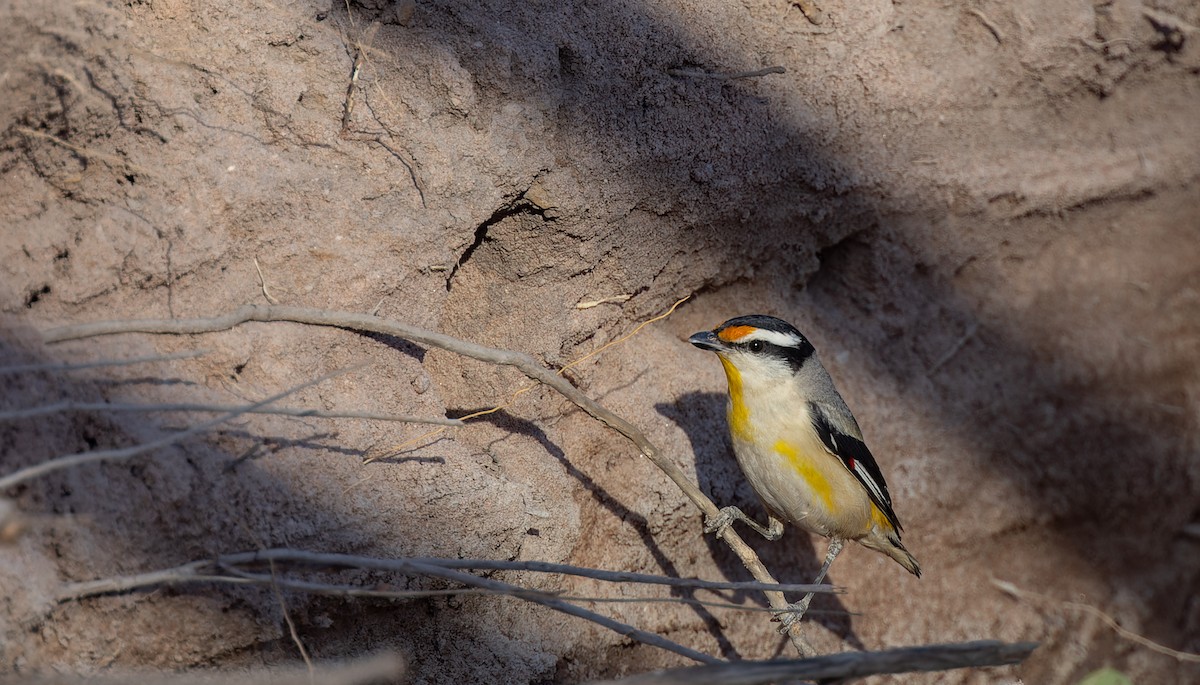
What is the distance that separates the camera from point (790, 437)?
16.6ft

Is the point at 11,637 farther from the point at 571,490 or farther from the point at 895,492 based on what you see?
the point at 895,492

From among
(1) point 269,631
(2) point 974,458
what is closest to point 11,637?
(1) point 269,631

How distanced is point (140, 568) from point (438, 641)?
4.11 feet

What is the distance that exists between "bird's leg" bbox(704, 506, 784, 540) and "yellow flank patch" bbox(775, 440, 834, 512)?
0.39m

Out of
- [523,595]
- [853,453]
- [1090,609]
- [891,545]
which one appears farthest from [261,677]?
[1090,609]

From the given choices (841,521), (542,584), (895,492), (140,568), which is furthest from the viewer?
(895,492)

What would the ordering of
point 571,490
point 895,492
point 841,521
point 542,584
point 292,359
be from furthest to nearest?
point 895,492 < point 841,521 < point 571,490 < point 542,584 < point 292,359

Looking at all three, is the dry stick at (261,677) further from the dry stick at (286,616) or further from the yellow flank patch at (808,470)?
the yellow flank patch at (808,470)

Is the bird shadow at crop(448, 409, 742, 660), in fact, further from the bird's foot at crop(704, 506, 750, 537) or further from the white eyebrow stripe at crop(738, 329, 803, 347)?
the white eyebrow stripe at crop(738, 329, 803, 347)

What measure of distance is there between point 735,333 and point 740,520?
1119mm

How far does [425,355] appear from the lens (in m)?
4.58

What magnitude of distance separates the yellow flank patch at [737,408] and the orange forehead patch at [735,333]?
0.13 meters

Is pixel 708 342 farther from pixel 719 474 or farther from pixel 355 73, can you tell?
pixel 355 73

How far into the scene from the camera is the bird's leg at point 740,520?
4953 millimetres
